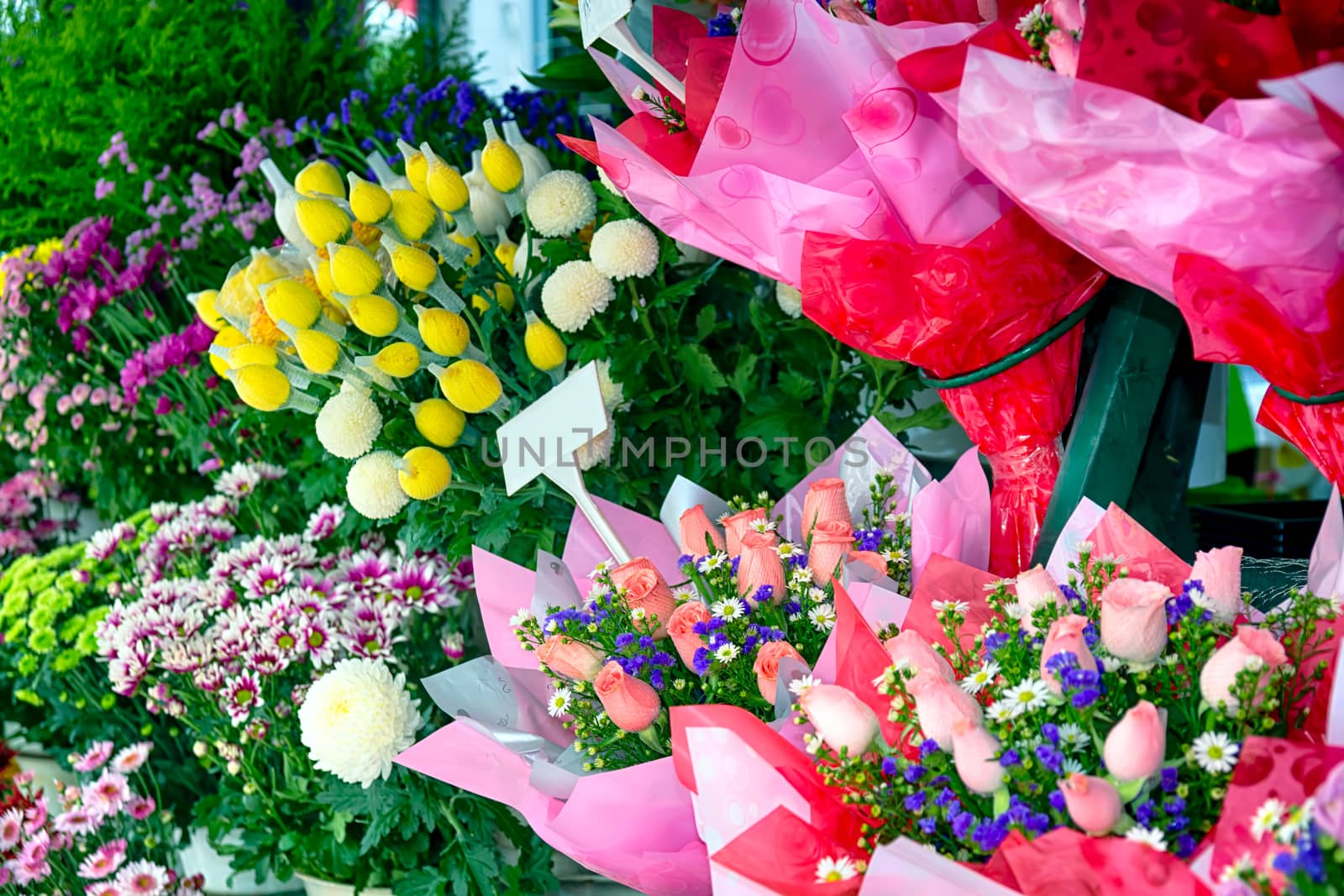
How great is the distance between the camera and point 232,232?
149 cm

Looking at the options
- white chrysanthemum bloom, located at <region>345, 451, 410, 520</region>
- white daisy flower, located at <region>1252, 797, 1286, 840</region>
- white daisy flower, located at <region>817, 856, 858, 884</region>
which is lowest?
white chrysanthemum bloom, located at <region>345, 451, 410, 520</region>

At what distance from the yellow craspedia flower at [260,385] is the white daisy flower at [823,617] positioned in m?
0.54

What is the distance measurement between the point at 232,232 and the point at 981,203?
46.2 inches

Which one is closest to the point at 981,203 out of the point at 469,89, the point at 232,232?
the point at 469,89

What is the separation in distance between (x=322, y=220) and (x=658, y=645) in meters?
0.50

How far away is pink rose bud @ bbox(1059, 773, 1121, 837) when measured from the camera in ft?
1.36

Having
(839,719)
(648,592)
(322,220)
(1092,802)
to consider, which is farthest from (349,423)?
(1092,802)

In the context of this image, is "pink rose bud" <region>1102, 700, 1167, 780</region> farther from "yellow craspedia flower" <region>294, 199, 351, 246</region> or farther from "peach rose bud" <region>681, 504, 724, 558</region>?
"yellow craspedia flower" <region>294, 199, 351, 246</region>

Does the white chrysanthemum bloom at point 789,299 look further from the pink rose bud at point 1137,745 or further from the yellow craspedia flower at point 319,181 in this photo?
the pink rose bud at point 1137,745

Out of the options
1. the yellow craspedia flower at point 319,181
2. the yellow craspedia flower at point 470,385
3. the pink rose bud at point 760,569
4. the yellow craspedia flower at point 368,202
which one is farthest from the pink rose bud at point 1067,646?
the yellow craspedia flower at point 319,181

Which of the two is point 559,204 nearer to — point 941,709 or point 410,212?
point 410,212

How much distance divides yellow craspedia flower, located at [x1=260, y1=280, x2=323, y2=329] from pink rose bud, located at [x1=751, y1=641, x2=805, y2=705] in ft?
1.74

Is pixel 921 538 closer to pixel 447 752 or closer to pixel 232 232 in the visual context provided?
pixel 447 752

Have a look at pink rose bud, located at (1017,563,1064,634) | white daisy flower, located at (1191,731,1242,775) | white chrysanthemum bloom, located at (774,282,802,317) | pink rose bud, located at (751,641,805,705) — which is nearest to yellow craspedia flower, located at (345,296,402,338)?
white chrysanthemum bloom, located at (774,282,802,317)
